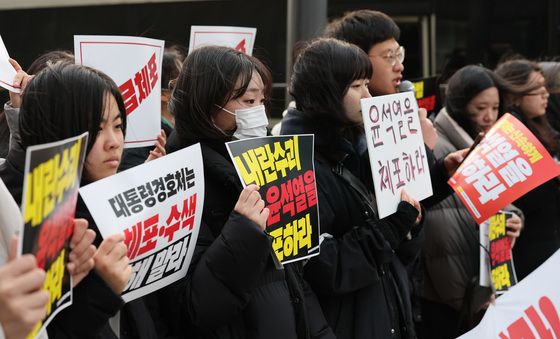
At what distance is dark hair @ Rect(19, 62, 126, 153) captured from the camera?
2.50 metres

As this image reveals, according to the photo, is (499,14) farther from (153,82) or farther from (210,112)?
(210,112)

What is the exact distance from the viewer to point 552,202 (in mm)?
5398

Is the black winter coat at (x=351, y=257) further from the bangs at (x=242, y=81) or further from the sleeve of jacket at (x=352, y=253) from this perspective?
the bangs at (x=242, y=81)

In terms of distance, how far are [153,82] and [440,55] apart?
18.5 feet

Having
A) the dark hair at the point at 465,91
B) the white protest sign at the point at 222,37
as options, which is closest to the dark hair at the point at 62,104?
the white protest sign at the point at 222,37

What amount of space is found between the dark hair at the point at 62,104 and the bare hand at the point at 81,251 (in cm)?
43

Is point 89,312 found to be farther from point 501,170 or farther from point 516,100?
point 516,100

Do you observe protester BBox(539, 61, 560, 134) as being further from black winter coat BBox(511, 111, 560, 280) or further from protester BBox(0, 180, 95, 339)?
protester BBox(0, 180, 95, 339)

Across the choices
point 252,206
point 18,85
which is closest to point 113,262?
point 252,206

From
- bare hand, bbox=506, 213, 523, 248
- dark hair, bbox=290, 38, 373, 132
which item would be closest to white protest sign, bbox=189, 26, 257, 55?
dark hair, bbox=290, 38, 373, 132

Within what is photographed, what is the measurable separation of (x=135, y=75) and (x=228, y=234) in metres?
1.32

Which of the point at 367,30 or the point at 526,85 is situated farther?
the point at 526,85

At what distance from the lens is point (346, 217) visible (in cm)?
361

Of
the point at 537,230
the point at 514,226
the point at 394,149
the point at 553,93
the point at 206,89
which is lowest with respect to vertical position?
the point at 537,230
